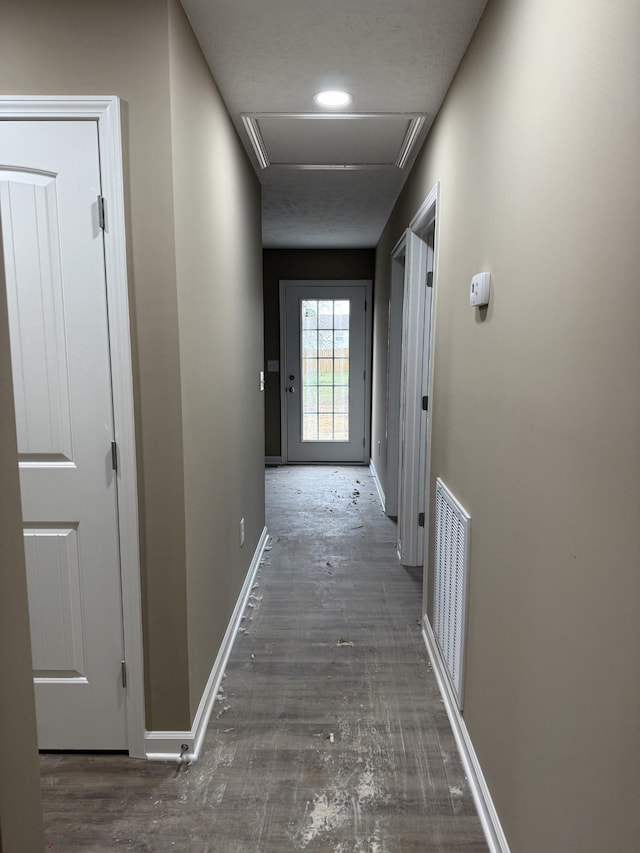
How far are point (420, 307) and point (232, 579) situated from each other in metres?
1.87

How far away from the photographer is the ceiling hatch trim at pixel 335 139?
2561mm

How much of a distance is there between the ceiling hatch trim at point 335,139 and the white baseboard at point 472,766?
244 cm

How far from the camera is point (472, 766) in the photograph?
1.80 meters

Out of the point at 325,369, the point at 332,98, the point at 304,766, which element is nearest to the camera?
the point at 304,766

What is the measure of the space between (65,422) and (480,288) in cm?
139

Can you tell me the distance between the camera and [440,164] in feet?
7.95

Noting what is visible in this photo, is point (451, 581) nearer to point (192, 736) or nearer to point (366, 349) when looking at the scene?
point (192, 736)

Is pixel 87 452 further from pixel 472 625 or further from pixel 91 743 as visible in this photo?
pixel 472 625

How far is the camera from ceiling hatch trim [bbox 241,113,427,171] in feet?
8.40

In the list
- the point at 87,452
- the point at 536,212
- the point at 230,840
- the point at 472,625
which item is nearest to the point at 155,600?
the point at 87,452

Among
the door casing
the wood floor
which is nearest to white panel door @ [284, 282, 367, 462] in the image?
the door casing

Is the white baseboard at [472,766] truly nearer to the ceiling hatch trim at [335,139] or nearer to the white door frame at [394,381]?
the white door frame at [394,381]

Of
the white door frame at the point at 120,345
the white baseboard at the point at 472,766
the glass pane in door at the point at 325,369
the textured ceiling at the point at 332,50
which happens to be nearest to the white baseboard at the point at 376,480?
the glass pane in door at the point at 325,369

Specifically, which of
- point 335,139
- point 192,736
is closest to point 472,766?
point 192,736
